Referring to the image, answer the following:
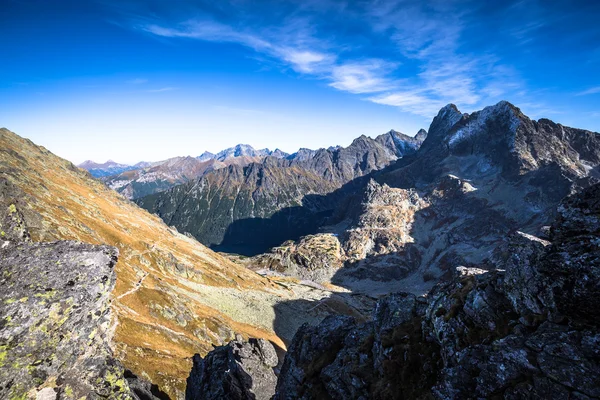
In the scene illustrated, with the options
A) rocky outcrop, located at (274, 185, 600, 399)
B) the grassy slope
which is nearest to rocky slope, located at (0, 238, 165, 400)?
rocky outcrop, located at (274, 185, 600, 399)

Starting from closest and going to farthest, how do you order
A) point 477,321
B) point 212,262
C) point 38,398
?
point 38,398
point 477,321
point 212,262

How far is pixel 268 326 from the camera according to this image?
3809 inches

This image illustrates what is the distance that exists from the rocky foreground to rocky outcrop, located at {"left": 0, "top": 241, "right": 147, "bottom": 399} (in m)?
17.3

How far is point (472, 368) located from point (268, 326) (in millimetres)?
88669

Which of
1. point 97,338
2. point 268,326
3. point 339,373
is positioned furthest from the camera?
point 268,326

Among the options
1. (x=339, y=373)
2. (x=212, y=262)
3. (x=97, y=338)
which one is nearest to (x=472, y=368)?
(x=339, y=373)

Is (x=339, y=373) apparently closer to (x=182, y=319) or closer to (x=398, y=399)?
(x=398, y=399)

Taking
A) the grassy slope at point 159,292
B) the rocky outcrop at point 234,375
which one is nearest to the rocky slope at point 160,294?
the grassy slope at point 159,292

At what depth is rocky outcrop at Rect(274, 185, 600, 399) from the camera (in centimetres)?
1402

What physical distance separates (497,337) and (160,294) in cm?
7587

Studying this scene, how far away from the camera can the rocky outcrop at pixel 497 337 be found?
14.0m

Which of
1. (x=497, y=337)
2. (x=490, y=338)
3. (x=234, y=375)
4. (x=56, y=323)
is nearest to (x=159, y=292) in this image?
(x=234, y=375)

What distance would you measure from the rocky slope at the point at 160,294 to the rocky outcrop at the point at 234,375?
5.95 m

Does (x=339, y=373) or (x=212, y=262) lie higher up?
(x=339, y=373)
